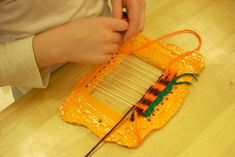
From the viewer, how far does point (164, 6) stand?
0.72 meters

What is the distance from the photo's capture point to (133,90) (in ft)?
1.86

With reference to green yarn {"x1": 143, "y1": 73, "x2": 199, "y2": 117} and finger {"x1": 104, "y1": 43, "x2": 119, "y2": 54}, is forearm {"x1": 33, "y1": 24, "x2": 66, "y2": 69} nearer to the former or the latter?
finger {"x1": 104, "y1": 43, "x2": 119, "y2": 54}

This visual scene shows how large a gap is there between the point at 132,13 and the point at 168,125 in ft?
0.74

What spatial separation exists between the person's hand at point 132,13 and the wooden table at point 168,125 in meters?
0.11

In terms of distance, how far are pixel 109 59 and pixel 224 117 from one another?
229 mm

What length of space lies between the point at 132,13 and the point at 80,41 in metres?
0.12

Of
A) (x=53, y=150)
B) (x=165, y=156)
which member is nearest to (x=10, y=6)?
(x=53, y=150)

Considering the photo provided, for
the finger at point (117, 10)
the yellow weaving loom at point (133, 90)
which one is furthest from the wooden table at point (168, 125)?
the finger at point (117, 10)

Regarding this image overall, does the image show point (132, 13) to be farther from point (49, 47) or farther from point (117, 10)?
point (49, 47)

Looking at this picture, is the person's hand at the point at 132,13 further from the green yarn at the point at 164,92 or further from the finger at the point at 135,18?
the green yarn at the point at 164,92

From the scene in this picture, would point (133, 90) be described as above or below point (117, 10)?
below

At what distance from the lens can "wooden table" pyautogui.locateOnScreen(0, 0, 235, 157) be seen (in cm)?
49

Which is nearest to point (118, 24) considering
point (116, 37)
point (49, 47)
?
point (116, 37)

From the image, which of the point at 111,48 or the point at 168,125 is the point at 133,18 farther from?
the point at 168,125
